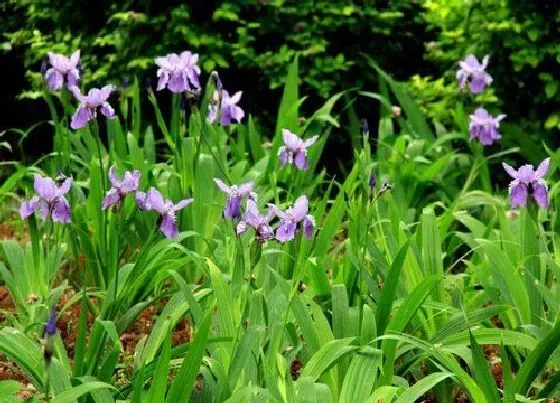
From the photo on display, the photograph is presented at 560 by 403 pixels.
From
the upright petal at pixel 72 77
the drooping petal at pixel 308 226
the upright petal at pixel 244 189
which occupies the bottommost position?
the drooping petal at pixel 308 226

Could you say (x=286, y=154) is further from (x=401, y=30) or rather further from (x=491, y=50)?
(x=401, y=30)

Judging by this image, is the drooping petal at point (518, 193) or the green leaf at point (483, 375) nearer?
the green leaf at point (483, 375)

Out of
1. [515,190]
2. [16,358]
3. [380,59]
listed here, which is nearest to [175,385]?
[16,358]

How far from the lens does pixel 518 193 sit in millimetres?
2734

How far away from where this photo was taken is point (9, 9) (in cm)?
657

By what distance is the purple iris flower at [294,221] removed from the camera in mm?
2410

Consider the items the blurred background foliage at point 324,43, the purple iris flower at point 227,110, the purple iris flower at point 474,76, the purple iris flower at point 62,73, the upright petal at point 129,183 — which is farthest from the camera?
the blurred background foliage at point 324,43

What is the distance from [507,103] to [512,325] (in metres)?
2.37

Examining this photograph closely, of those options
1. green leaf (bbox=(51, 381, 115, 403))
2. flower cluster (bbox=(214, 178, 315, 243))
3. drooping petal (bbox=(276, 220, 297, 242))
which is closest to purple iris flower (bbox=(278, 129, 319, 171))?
flower cluster (bbox=(214, 178, 315, 243))

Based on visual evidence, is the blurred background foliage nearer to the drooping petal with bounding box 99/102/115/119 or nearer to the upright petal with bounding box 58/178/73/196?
the drooping petal with bounding box 99/102/115/119

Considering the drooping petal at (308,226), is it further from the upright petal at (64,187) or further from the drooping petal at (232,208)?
the upright petal at (64,187)

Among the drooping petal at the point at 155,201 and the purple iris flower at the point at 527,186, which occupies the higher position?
the drooping petal at the point at 155,201

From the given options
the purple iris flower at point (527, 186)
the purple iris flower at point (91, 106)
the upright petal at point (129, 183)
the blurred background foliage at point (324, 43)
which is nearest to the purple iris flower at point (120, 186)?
the upright petal at point (129, 183)

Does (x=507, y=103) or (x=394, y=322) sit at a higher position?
(x=394, y=322)
